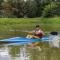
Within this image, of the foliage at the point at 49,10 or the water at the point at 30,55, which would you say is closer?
the water at the point at 30,55

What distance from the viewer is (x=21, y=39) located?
17.6 metres

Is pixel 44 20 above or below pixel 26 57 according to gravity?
below

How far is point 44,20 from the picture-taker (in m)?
37.5

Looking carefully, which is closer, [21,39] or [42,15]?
[21,39]

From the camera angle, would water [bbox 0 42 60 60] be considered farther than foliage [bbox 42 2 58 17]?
No

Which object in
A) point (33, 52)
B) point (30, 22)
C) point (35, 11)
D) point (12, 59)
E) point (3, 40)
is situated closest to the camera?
point (12, 59)

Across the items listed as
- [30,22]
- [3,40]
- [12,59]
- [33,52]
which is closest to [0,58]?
[12,59]

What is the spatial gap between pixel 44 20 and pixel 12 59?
1013 inches

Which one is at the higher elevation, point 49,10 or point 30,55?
point 30,55

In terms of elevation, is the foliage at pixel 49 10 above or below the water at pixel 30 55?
below

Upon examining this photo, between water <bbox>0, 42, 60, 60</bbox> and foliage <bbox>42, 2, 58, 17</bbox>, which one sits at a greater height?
water <bbox>0, 42, 60, 60</bbox>

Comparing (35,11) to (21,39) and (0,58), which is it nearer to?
(21,39)

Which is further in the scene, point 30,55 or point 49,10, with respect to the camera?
point 49,10

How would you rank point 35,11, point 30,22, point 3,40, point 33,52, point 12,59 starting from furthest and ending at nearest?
1. point 35,11
2. point 30,22
3. point 3,40
4. point 33,52
5. point 12,59
